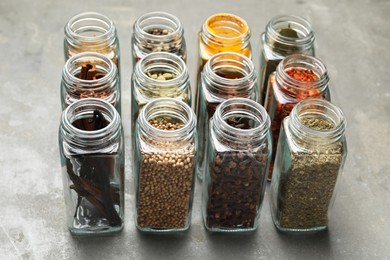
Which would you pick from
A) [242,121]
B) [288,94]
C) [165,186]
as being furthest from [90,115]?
[288,94]

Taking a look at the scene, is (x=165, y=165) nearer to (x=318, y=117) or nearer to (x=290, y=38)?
(x=318, y=117)

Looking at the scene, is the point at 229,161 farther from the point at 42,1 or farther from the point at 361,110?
the point at 42,1

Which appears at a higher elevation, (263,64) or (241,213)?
(263,64)

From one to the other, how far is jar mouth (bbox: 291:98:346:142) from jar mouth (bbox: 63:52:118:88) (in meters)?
0.44

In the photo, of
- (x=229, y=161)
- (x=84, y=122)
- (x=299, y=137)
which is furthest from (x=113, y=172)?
(x=299, y=137)

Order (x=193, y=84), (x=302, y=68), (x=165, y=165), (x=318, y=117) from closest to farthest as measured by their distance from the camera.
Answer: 1. (x=165, y=165)
2. (x=318, y=117)
3. (x=302, y=68)
4. (x=193, y=84)

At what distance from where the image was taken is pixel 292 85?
185 cm

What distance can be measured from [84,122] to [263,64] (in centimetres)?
55

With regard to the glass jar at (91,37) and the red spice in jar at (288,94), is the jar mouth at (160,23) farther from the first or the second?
the red spice in jar at (288,94)

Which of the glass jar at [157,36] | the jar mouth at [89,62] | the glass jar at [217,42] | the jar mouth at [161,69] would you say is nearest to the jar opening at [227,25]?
the glass jar at [217,42]

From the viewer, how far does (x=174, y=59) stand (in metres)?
1.89

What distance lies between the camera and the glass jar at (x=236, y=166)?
1717 mm

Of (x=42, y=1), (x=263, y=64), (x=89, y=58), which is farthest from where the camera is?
(x=42, y=1)

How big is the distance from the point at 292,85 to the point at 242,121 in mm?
161
